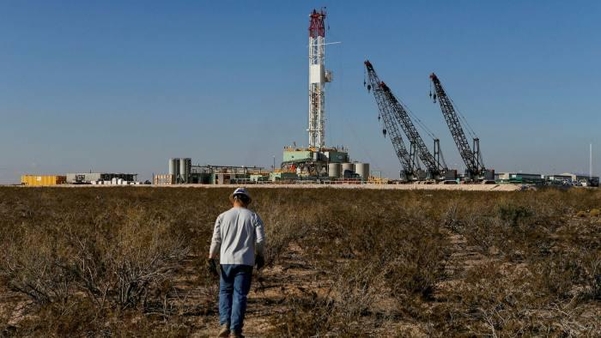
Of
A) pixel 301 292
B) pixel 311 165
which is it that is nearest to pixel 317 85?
pixel 311 165

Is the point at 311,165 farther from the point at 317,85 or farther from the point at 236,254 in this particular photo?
the point at 236,254

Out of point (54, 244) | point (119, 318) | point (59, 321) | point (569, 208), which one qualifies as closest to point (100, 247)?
point (54, 244)

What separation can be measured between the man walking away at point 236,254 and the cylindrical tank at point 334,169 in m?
82.0

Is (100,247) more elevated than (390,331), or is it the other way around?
(100,247)

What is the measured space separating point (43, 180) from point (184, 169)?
24.7 meters

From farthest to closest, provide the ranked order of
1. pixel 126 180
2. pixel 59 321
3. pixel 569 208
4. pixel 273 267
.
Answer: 1. pixel 126 180
2. pixel 569 208
3. pixel 273 267
4. pixel 59 321

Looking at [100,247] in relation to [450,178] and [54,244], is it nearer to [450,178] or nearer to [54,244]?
[54,244]

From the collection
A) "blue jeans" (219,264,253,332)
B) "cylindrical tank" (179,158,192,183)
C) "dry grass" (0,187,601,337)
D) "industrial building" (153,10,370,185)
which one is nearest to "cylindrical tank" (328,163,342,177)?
"industrial building" (153,10,370,185)

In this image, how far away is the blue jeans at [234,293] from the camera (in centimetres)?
700

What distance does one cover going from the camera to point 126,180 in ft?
317

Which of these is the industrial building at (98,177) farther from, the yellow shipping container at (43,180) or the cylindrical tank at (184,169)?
the cylindrical tank at (184,169)

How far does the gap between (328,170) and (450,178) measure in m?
17.6

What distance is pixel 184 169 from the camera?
84.5 m

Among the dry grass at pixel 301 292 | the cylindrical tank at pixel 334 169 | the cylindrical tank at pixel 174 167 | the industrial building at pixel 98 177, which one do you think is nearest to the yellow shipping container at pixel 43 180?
the industrial building at pixel 98 177
